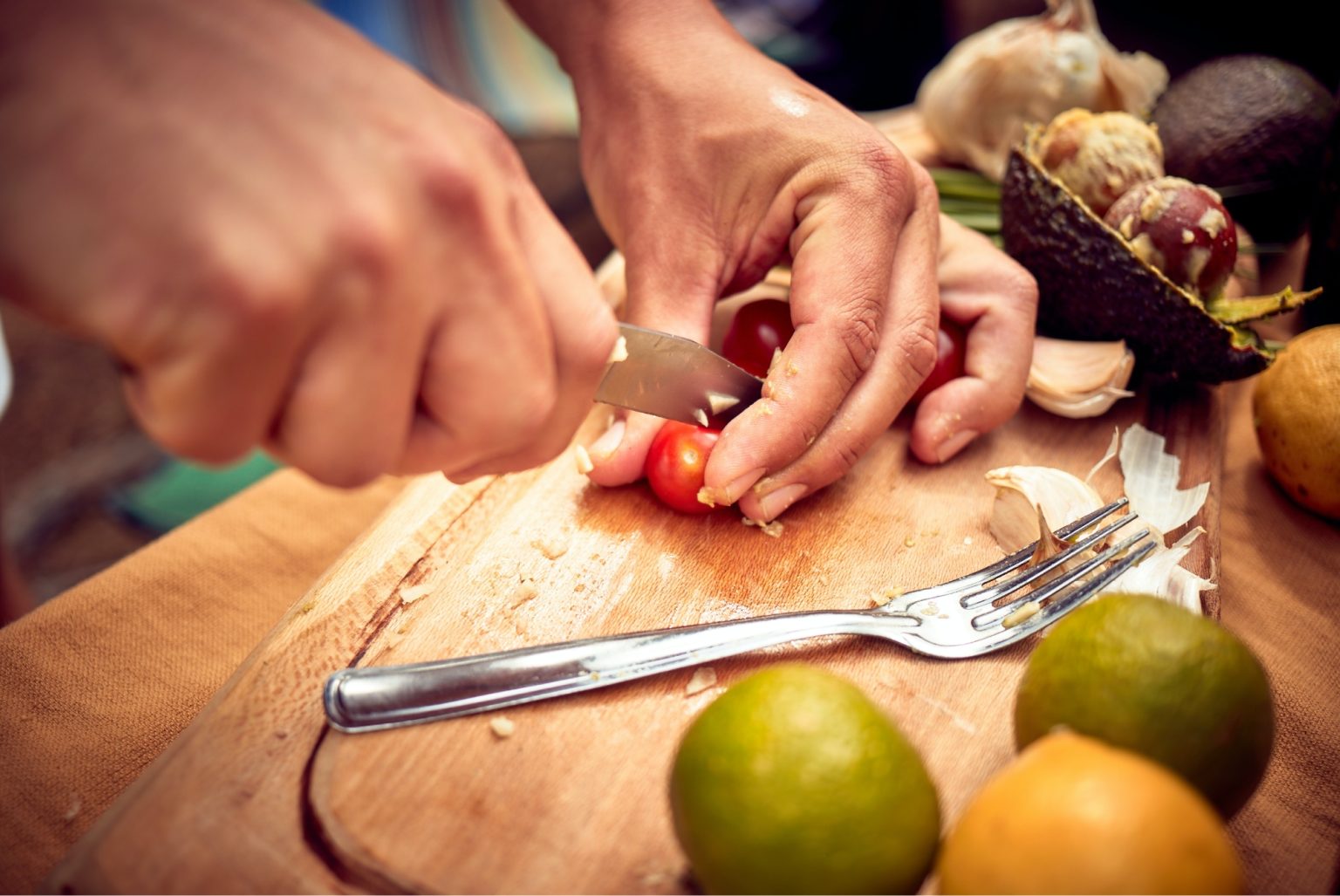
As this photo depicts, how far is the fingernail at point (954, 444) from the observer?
1.42 metres

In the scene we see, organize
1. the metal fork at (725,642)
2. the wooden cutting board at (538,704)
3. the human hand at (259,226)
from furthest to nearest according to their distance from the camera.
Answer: the metal fork at (725,642)
the wooden cutting board at (538,704)
the human hand at (259,226)

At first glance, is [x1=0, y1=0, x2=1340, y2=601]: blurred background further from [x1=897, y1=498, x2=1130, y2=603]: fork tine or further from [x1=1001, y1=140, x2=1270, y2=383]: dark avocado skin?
[x1=897, y1=498, x2=1130, y2=603]: fork tine

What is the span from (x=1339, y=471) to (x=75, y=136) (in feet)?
5.24

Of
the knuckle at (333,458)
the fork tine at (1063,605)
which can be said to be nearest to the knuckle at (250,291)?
the knuckle at (333,458)

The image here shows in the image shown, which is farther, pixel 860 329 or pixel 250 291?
pixel 860 329

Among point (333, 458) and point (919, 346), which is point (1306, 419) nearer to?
point (919, 346)

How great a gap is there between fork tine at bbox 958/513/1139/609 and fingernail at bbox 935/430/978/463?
0.88 feet

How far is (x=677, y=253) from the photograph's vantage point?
149 cm

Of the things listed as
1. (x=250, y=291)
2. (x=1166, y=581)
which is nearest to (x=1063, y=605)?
(x=1166, y=581)

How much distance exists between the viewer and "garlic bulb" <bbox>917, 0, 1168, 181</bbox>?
1926mm

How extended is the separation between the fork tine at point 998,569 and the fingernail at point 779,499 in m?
0.22

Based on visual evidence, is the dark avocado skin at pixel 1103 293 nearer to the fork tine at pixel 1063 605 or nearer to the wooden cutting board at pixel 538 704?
the wooden cutting board at pixel 538 704

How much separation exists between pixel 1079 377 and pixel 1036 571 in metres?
0.51

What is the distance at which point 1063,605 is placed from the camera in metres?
1.11
